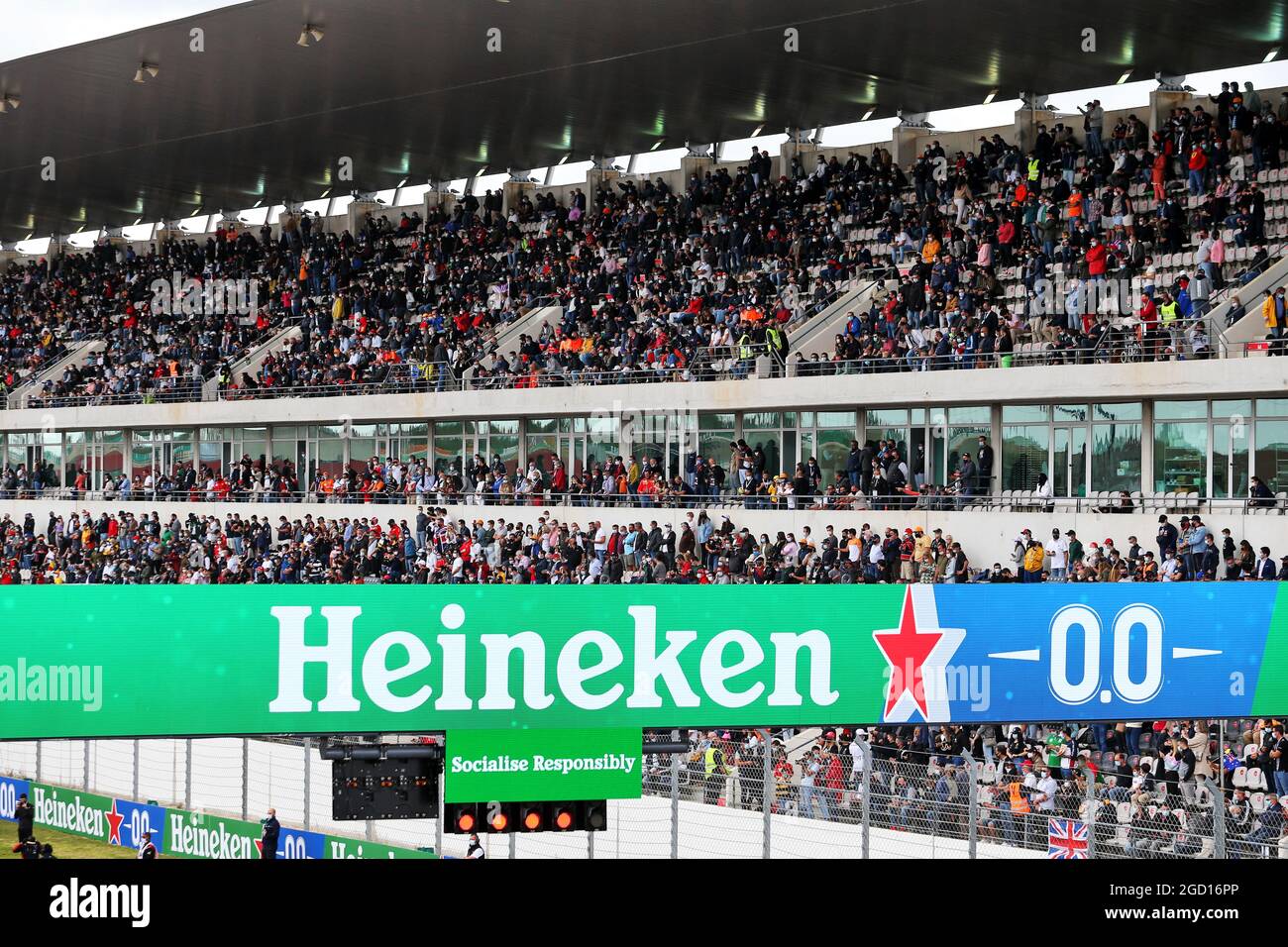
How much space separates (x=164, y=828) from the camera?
1833cm

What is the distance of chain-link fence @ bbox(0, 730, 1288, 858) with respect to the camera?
12.1 metres

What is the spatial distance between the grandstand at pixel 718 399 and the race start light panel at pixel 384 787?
256 millimetres

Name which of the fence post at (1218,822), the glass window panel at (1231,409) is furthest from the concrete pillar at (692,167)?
the fence post at (1218,822)

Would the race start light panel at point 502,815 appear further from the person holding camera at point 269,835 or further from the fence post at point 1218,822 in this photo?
the fence post at point 1218,822

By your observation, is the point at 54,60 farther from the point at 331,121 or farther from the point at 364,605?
the point at 364,605

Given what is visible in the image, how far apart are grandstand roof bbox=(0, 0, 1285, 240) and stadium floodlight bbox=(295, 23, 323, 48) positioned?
132mm

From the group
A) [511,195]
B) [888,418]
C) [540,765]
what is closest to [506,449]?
[511,195]

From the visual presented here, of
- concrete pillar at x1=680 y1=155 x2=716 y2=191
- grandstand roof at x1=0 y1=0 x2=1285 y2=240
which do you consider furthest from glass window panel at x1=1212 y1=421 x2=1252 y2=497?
concrete pillar at x1=680 y1=155 x2=716 y2=191

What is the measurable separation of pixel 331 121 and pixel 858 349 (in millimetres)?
16298

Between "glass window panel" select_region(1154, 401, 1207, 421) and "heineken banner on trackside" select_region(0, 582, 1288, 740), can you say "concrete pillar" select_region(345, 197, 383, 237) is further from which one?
"heineken banner on trackside" select_region(0, 582, 1288, 740)

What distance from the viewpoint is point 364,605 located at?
1267cm

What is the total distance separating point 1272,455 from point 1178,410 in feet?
4.87

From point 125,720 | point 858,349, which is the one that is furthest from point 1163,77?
point 125,720

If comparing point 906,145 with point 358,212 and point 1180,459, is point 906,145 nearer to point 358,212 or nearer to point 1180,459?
point 1180,459
